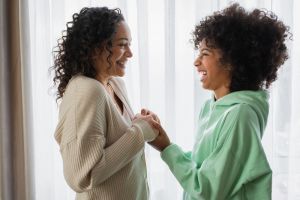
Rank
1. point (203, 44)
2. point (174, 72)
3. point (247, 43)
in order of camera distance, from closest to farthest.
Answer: point (247, 43) → point (203, 44) → point (174, 72)

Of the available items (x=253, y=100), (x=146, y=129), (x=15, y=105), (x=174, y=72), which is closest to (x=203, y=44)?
(x=253, y=100)

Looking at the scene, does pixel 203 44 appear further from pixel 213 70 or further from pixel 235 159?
pixel 235 159

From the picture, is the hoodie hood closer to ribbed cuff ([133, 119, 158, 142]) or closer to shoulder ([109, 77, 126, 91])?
ribbed cuff ([133, 119, 158, 142])

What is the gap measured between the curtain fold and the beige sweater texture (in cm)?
97

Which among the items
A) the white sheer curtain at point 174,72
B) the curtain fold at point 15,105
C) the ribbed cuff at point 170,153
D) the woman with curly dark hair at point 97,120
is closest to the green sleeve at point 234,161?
the ribbed cuff at point 170,153

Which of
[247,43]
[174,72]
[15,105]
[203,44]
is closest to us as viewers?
[247,43]

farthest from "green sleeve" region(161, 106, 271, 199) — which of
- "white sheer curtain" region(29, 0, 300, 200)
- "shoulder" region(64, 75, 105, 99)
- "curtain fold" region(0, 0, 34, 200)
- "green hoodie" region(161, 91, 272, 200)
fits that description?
"curtain fold" region(0, 0, 34, 200)

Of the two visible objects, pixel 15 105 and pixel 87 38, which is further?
pixel 15 105

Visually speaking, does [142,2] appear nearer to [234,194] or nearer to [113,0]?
[113,0]

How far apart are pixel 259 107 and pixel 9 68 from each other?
5.00 feet

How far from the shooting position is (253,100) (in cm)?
124

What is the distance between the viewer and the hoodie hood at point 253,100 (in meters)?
1.23

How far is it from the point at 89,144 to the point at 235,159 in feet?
1.61

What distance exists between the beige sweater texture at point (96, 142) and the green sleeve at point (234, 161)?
26 centimetres
